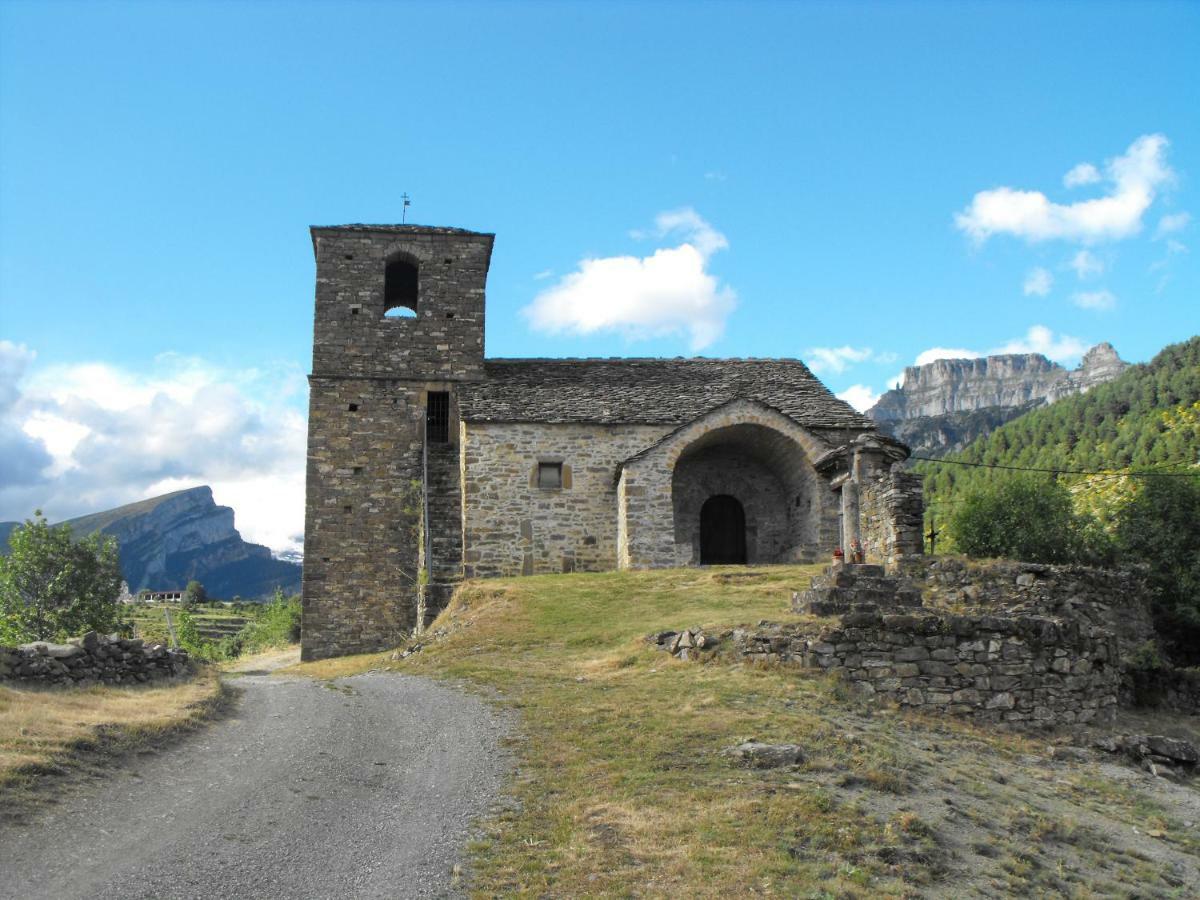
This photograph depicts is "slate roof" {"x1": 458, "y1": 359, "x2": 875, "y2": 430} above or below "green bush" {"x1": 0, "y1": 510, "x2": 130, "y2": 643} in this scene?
above

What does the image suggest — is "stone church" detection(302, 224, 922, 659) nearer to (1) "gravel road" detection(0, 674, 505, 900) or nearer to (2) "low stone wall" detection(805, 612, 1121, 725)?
(2) "low stone wall" detection(805, 612, 1121, 725)

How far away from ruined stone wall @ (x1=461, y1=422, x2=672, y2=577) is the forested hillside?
1845cm

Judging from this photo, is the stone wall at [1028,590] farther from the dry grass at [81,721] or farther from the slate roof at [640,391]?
the dry grass at [81,721]

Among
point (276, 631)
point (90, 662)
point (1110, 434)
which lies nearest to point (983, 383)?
point (1110, 434)

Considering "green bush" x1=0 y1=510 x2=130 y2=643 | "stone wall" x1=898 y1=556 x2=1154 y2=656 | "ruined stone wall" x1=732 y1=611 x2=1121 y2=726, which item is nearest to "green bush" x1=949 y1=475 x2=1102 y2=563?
"stone wall" x1=898 y1=556 x2=1154 y2=656

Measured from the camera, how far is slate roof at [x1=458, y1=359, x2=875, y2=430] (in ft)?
84.7

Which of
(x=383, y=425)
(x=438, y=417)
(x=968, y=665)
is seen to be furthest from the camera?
(x=438, y=417)

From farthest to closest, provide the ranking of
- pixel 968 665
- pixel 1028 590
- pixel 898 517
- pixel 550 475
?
pixel 550 475, pixel 898 517, pixel 1028 590, pixel 968 665

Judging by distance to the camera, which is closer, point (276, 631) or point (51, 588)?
point (51, 588)

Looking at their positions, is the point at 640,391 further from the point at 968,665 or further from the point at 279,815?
the point at 279,815

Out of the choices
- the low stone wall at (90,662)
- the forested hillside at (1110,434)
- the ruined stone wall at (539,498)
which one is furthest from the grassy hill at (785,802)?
the forested hillside at (1110,434)

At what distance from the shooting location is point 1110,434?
171 feet


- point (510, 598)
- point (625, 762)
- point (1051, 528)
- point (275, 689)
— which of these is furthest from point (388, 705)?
point (1051, 528)

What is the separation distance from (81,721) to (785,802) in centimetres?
739
